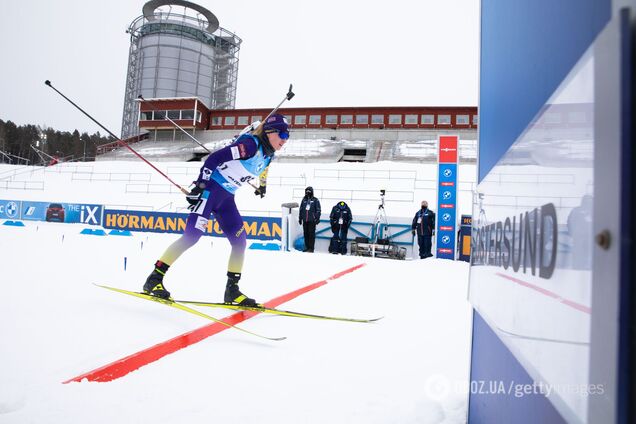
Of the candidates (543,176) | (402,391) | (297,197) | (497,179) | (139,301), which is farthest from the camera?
(297,197)

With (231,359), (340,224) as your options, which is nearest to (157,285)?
Answer: (231,359)

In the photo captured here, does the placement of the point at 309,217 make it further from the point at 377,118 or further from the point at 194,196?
the point at 377,118

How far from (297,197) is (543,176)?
60.9 ft

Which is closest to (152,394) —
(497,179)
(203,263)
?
(497,179)

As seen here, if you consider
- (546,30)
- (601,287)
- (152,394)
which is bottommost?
(152,394)

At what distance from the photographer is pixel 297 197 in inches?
754

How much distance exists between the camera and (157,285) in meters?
3.23

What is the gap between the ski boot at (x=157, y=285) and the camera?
3.19 metres

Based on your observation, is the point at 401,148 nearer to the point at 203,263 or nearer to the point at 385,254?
the point at 385,254

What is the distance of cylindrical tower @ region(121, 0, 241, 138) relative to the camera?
4672 centimetres

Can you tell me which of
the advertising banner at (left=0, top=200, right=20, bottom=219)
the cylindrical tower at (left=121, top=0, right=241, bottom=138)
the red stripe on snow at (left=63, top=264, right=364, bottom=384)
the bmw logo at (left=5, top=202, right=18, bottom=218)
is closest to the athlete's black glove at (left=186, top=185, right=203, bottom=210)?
the red stripe on snow at (left=63, top=264, right=364, bottom=384)

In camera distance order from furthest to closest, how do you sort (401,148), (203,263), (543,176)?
(401,148)
(203,263)
(543,176)

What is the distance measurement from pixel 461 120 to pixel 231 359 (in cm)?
3606

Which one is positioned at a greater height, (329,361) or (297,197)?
(297,197)
